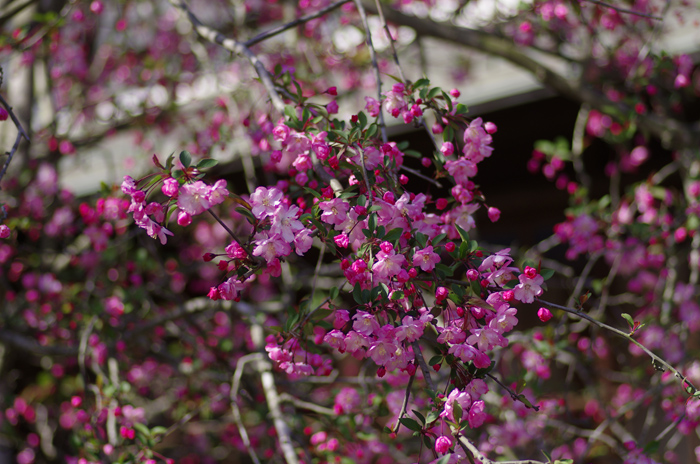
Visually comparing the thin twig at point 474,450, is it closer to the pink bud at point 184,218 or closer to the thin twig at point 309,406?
the pink bud at point 184,218

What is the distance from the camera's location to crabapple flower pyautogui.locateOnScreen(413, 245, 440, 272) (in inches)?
49.2

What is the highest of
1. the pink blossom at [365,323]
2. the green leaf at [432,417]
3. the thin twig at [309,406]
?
the pink blossom at [365,323]

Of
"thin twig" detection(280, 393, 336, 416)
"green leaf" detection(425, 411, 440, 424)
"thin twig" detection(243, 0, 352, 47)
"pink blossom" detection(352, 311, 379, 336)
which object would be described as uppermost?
"thin twig" detection(243, 0, 352, 47)

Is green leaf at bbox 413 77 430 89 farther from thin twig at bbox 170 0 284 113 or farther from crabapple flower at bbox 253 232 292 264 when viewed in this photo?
crabapple flower at bbox 253 232 292 264

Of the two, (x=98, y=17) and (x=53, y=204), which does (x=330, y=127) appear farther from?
(x=98, y=17)

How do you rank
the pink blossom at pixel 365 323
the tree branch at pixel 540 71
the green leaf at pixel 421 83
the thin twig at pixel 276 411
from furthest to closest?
the tree branch at pixel 540 71, the thin twig at pixel 276 411, the green leaf at pixel 421 83, the pink blossom at pixel 365 323

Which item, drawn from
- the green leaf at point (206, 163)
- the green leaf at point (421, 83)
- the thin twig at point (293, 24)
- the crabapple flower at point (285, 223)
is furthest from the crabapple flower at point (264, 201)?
the thin twig at point (293, 24)

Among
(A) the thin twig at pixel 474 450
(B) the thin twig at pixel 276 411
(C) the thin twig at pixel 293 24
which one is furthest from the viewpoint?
(B) the thin twig at pixel 276 411

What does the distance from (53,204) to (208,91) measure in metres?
1.97

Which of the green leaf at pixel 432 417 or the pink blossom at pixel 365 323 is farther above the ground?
the pink blossom at pixel 365 323

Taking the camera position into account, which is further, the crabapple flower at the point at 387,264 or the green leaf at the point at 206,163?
the green leaf at the point at 206,163

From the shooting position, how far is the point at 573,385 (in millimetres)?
4379

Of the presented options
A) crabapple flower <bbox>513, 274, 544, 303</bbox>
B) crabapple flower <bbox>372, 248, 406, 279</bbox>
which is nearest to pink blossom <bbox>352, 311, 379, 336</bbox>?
crabapple flower <bbox>372, 248, 406, 279</bbox>

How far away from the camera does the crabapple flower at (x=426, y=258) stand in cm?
125
